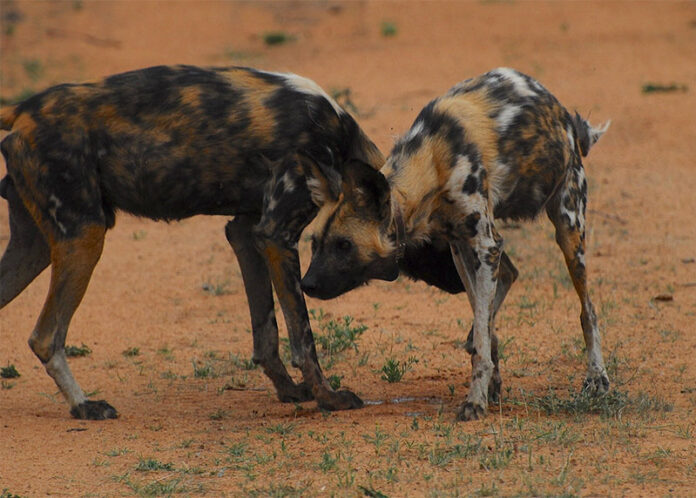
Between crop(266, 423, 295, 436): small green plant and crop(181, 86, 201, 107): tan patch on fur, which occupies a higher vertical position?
crop(181, 86, 201, 107): tan patch on fur

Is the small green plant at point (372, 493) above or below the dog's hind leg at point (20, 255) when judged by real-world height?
below

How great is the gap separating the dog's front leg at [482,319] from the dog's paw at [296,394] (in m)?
0.96

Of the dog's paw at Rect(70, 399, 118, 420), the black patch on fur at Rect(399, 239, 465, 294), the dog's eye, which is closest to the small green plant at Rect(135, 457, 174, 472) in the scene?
the dog's paw at Rect(70, 399, 118, 420)

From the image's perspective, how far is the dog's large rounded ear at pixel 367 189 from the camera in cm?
439

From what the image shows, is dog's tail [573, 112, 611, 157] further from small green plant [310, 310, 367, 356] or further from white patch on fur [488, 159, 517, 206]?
small green plant [310, 310, 367, 356]

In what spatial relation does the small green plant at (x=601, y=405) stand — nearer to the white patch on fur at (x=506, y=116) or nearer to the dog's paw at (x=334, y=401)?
the dog's paw at (x=334, y=401)

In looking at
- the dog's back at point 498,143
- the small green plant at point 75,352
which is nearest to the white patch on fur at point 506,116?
the dog's back at point 498,143

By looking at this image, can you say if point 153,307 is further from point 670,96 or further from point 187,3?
point 187,3

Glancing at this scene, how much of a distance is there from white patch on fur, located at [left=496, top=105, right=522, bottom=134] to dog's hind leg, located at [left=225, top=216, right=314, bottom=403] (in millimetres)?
1303

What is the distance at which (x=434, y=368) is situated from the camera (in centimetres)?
582

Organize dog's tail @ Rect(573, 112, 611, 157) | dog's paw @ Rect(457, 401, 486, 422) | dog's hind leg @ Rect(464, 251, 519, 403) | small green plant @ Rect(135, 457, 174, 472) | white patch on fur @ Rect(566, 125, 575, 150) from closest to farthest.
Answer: small green plant @ Rect(135, 457, 174, 472) < dog's paw @ Rect(457, 401, 486, 422) < dog's hind leg @ Rect(464, 251, 519, 403) < white patch on fur @ Rect(566, 125, 575, 150) < dog's tail @ Rect(573, 112, 611, 157)

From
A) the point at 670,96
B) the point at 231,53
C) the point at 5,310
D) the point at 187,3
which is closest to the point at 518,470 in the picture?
the point at 5,310

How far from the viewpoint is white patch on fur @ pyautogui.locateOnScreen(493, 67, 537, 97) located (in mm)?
5188

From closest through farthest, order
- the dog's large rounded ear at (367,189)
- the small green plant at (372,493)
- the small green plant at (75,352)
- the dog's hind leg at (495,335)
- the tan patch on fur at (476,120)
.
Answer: the small green plant at (372,493), the dog's large rounded ear at (367,189), the tan patch on fur at (476,120), the dog's hind leg at (495,335), the small green plant at (75,352)
